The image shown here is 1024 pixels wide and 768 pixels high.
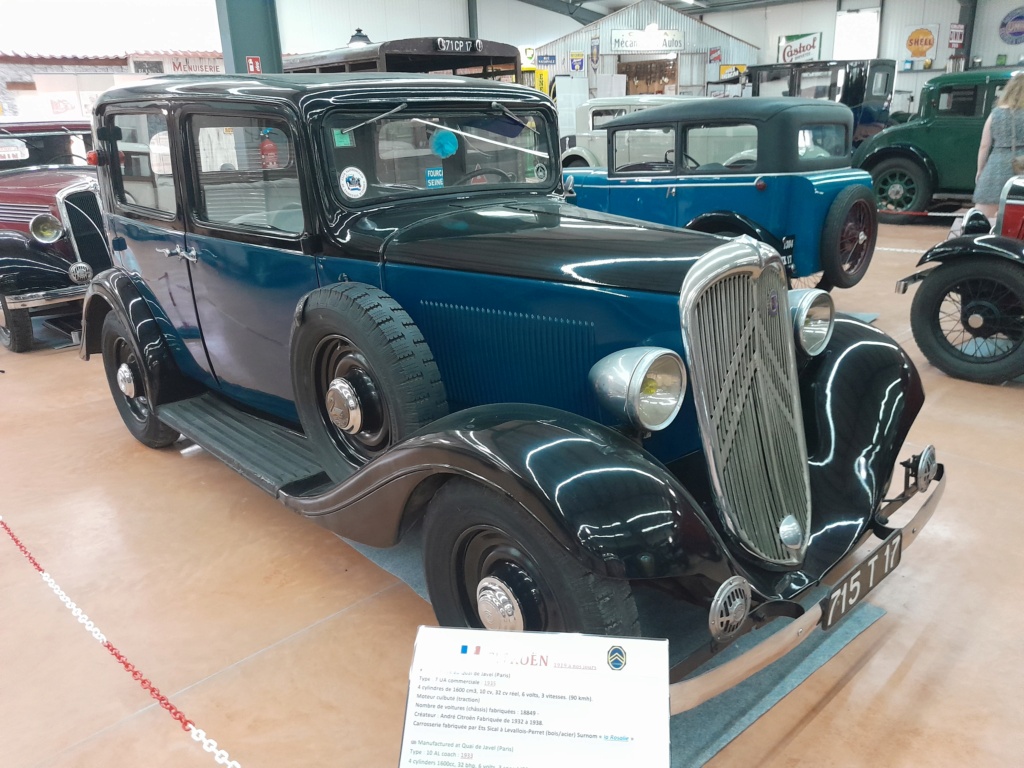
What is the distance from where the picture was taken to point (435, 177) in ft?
9.70

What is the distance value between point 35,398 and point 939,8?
70.0 feet

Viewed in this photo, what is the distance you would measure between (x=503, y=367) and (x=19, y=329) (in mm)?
5414

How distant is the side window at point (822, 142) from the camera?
6.26 metres

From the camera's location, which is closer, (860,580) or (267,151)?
(860,580)

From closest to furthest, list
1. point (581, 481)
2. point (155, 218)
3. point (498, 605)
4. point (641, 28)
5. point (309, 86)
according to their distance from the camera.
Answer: point (581, 481) → point (498, 605) → point (309, 86) → point (155, 218) → point (641, 28)

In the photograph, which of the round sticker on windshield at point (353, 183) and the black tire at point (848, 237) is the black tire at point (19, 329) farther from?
the black tire at point (848, 237)

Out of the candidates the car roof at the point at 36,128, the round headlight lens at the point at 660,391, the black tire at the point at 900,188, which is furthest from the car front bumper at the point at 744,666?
the black tire at the point at 900,188

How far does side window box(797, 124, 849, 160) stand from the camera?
6.26 m

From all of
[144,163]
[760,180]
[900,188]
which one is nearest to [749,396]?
[144,163]

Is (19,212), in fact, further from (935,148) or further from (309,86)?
(935,148)

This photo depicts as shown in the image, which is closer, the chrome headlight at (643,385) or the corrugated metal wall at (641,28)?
the chrome headlight at (643,385)

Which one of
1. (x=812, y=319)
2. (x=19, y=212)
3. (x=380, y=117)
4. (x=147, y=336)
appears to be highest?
(x=380, y=117)

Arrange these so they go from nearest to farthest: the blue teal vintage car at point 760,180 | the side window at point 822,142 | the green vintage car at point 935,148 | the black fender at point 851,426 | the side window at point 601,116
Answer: the black fender at point 851,426
the blue teal vintage car at point 760,180
the side window at point 822,142
the green vintage car at point 935,148
the side window at point 601,116

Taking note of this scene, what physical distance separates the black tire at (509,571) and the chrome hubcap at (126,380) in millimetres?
2416
